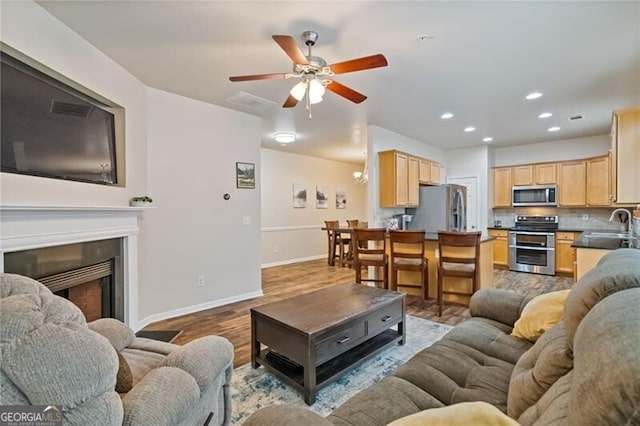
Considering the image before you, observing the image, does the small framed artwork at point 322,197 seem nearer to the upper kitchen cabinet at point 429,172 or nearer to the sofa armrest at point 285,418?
the upper kitchen cabinet at point 429,172

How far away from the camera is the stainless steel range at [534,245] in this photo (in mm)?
5715

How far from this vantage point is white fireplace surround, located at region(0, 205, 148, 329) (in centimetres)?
180

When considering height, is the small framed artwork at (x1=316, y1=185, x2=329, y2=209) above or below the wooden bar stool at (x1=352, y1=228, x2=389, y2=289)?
above

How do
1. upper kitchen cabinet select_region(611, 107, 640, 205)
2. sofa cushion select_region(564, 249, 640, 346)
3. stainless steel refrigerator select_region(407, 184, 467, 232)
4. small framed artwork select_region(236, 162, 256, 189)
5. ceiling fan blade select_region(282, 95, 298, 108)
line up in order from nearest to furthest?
sofa cushion select_region(564, 249, 640, 346)
ceiling fan blade select_region(282, 95, 298, 108)
upper kitchen cabinet select_region(611, 107, 640, 205)
small framed artwork select_region(236, 162, 256, 189)
stainless steel refrigerator select_region(407, 184, 467, 232)

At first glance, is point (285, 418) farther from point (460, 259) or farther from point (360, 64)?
point (460, 259)

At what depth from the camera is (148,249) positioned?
342 cm

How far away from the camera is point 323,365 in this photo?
2.21 m

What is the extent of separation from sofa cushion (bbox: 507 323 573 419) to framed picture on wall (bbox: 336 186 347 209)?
7.51 meters

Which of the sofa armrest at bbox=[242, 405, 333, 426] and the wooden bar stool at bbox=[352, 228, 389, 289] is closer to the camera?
the sofa armrest at bbox=[242, 405, 333, 426]

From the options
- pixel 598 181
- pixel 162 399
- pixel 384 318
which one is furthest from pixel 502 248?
pixel 162 399

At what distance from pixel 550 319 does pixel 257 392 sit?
185 cm

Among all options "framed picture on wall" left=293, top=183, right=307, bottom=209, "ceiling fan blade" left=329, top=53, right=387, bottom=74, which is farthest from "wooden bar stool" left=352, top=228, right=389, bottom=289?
"framed picture on wall" left=293, top=183, right=307, bottom=209

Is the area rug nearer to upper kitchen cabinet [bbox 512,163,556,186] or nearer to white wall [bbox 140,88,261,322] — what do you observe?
white wall [bbox 140,88,261,322]

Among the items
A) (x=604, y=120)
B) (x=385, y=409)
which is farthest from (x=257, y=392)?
(x=604, y=120)
